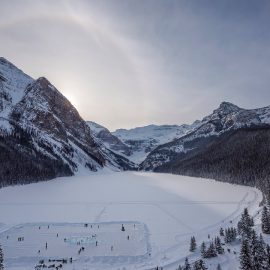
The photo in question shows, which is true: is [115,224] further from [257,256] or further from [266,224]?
[257,256]

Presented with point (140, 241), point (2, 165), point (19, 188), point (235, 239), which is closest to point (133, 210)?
point (140, 241)

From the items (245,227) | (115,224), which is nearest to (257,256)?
(245,227)

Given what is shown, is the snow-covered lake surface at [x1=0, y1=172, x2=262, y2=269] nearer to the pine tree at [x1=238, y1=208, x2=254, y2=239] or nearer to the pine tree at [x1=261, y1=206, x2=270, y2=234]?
the pine tree at [x1=238, y1=208, x2=254, y2=239]

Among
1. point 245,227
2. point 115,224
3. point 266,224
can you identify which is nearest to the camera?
point 266,224

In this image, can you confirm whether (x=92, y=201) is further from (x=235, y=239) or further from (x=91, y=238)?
(x=235, y=239)

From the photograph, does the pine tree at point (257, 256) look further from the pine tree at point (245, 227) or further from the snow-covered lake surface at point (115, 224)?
the snow-covered lake surface at point (115, 224)

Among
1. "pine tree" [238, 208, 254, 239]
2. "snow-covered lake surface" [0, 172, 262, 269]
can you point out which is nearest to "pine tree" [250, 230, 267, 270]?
"pine tree" [238, 208, 254, 239]

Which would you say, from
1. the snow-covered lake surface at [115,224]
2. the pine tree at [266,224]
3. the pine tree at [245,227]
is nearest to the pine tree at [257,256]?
the pine tree at [245,227]

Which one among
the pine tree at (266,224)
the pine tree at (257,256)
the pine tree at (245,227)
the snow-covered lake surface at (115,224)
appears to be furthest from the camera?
the pine tree at (266,224)

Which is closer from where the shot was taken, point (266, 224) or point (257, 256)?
point (257, 256)
